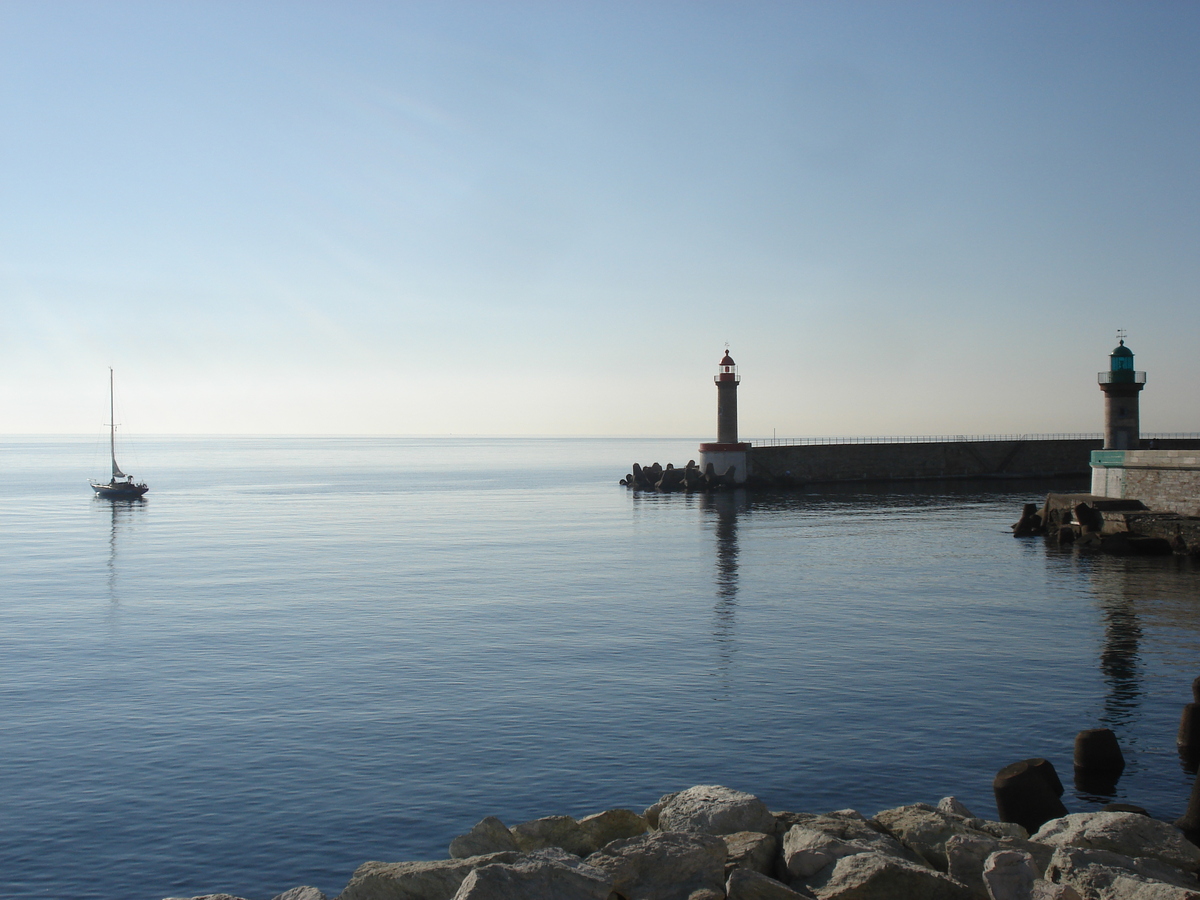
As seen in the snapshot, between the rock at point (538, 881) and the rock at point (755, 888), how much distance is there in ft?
3.23

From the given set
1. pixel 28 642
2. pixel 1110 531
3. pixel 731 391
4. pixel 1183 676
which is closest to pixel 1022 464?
pixel 731 391

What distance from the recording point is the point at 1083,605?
23.7 m

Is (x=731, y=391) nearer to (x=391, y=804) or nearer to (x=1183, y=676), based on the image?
(x=1183, y=676)

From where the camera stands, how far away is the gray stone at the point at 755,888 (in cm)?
735

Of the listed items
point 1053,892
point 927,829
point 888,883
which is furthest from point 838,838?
point 1053,892

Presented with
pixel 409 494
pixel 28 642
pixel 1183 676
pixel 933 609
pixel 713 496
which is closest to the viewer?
pixel 1183 676

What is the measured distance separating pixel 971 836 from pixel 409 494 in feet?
233

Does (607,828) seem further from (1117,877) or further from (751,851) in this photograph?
(1117,877)

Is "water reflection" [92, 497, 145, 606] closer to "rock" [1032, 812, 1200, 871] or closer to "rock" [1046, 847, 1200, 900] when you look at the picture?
"rock" [1032, 812, 1200, 871]

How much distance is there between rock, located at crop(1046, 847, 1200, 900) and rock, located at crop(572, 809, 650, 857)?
3.59m

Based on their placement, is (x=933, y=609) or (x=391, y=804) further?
(x=933, y=609)

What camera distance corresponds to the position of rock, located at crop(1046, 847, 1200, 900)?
7.01 metres

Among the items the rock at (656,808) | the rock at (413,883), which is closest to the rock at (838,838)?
the rock at (656,808)

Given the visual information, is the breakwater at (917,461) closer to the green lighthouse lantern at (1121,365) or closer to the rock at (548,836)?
the green lighthouse lantern at (1121,365)
